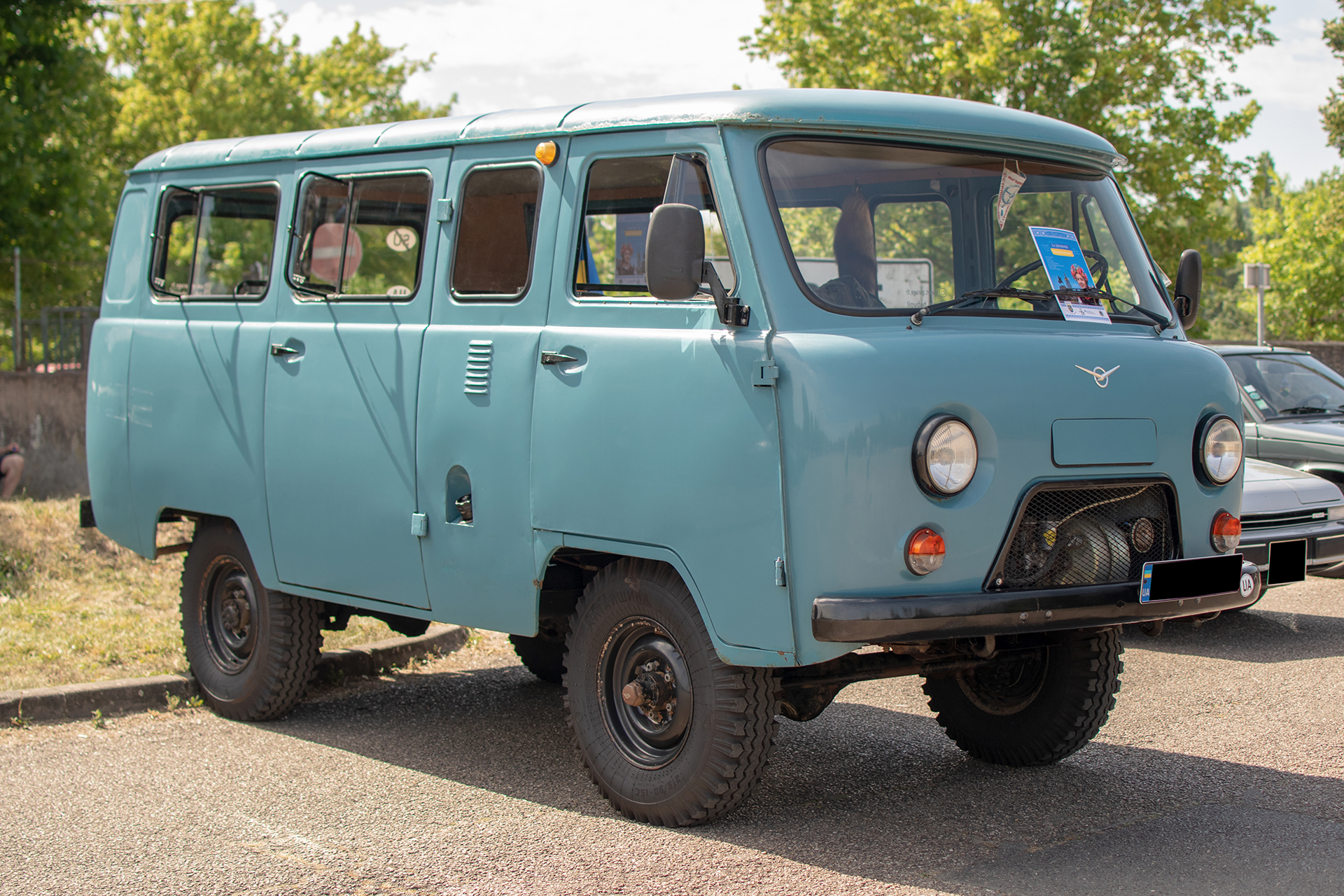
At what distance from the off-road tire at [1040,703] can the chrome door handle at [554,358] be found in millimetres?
2055

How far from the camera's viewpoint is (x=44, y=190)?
17609mm

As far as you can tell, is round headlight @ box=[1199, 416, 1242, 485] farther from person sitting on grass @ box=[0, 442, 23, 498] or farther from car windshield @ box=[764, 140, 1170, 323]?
person sitting on grass @ box=[0, 442, 23, 498]

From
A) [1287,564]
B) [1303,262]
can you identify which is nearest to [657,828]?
[1287,564]

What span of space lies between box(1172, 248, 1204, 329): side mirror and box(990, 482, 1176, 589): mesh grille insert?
3.95 feet

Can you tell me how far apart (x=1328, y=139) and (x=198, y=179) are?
3418 cm

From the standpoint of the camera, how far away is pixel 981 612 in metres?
4.20

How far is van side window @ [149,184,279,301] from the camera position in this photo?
661 cm

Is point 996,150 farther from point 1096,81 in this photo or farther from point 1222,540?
point 1096,81

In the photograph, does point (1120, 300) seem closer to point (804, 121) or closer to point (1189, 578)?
point (1189, 578)

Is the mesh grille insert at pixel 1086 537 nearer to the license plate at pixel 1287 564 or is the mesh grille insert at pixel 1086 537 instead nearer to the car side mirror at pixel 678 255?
the car side mirror at pixel 678 255

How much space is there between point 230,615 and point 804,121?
13.0 ft

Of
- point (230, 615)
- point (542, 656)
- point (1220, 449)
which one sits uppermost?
point (1220, 449)

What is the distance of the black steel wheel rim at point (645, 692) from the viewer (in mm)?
4684

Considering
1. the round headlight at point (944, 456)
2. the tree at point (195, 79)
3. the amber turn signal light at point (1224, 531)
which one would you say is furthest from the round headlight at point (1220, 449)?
the tree at point (195, 79)
